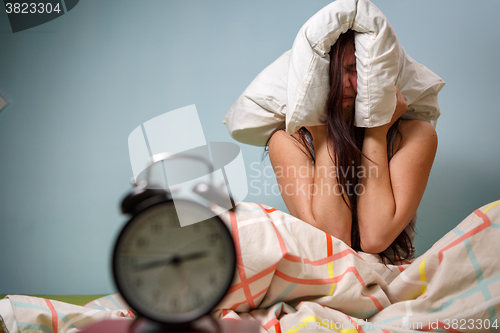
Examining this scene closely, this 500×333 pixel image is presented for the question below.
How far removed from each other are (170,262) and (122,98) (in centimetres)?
117

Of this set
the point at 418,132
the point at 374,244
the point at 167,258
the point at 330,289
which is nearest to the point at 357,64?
the point at 418,132

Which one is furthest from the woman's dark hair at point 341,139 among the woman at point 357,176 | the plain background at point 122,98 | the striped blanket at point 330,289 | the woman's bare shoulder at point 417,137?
the plain background at point 122,98

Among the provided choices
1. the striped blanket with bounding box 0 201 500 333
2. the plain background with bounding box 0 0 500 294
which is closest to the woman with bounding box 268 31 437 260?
the striped blanket with bounding box 0 201 500 333

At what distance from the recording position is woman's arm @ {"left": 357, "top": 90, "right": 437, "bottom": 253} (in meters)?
0.87

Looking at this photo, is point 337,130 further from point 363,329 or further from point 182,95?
point 182,95

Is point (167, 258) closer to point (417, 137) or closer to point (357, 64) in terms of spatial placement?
point (357, 64)

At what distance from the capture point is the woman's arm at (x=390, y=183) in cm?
87

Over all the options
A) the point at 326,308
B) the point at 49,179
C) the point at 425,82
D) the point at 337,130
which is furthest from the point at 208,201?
the point at 49,179

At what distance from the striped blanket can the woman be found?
0.94 ft

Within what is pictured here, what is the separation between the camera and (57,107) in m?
1.39

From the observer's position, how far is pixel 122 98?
1.30 meters

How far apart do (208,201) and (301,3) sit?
1.44 metres

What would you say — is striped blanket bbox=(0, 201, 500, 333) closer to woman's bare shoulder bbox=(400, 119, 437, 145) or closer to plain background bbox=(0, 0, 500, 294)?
woman's bare shoulder bbox=(400, 119, 437, 145)

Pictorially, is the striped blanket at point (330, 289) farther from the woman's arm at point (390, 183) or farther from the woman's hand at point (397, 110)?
the woman's hand at point (397, 110)
